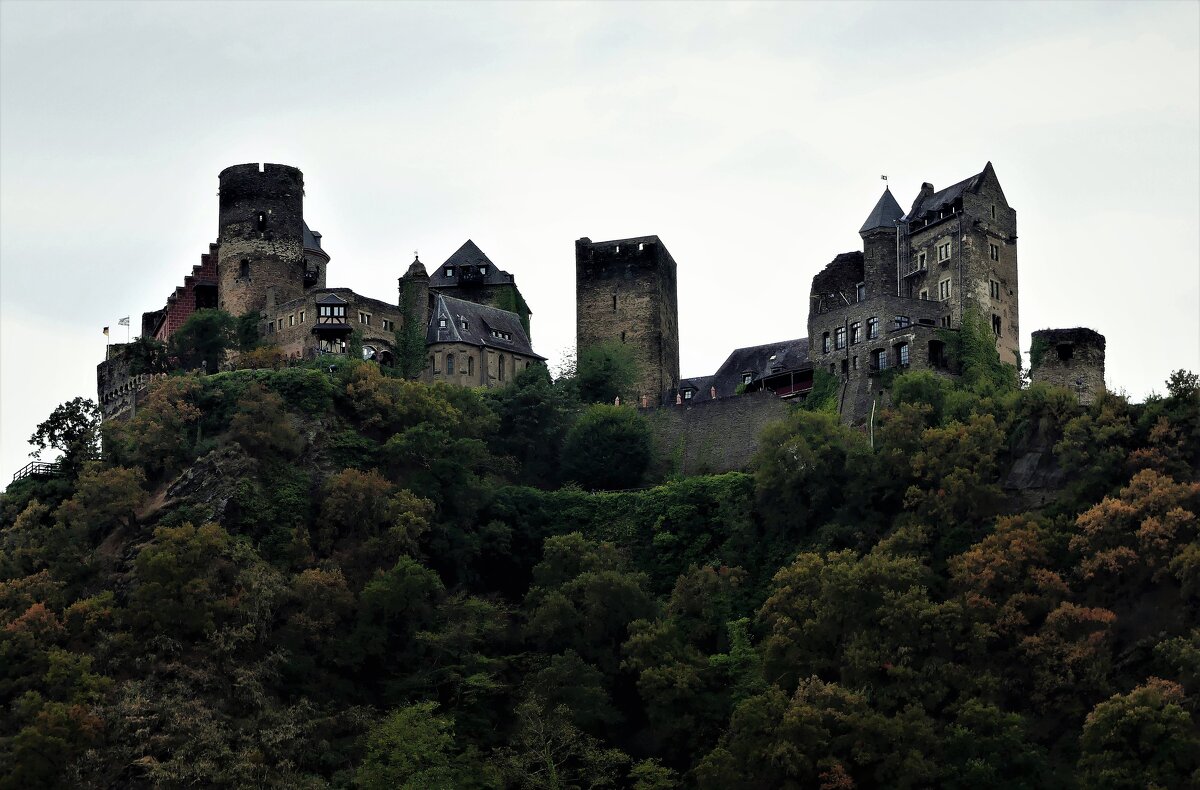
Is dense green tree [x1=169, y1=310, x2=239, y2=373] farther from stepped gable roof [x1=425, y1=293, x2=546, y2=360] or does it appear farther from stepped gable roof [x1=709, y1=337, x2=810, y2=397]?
stepped gable roof [x1=709, y1=337, x2=810, y2=397]

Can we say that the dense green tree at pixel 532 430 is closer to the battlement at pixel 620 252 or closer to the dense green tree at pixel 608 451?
the dense green tree at pixel 608 451

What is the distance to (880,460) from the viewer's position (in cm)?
9600

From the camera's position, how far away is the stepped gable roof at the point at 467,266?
12206 centimetres

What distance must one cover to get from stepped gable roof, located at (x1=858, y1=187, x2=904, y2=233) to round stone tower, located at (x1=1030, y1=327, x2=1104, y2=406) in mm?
10257

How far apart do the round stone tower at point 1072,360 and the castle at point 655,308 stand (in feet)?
0.21

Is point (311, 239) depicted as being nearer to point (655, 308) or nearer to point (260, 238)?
point (260, 238)

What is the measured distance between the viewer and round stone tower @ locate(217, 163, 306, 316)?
11438cm

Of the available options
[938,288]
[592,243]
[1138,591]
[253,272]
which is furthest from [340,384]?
[1138,591]

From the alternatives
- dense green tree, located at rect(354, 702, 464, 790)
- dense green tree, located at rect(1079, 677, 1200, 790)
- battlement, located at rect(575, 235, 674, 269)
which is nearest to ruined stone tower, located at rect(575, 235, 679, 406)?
battlement, located at rect(575, 235, 674, 269)

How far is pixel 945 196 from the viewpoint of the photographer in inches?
4363

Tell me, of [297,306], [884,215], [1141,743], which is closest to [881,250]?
[884,215]

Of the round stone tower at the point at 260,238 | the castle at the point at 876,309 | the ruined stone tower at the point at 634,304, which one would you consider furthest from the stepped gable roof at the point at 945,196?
the round stone tower at the point at 260,238

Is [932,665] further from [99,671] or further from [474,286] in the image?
[474,286]

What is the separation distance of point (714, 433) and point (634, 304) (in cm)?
1260
